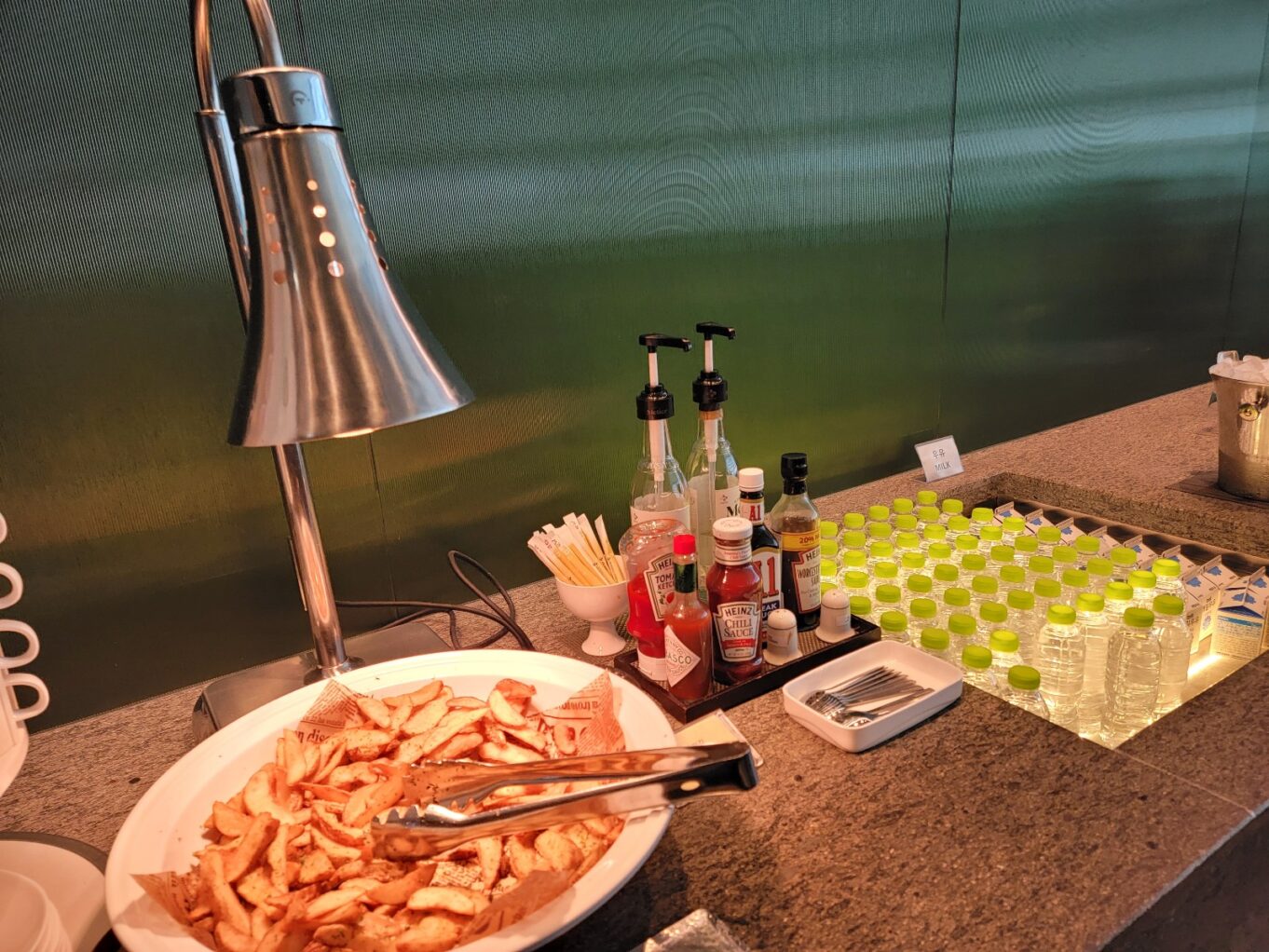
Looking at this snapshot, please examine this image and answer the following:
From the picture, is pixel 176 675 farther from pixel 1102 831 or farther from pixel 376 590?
pixel 1102 831

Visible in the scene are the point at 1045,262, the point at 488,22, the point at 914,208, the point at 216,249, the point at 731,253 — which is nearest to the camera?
the point at 216,249

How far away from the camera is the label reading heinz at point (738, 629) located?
0.97 metres

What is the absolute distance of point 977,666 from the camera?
1.05 metres

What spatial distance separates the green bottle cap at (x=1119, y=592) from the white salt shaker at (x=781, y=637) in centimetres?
53

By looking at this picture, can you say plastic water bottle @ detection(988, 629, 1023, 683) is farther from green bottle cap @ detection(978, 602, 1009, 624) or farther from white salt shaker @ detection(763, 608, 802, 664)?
white salt shaker @ detection(763, 608, 802, 664)

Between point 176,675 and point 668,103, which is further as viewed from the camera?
point 668,103

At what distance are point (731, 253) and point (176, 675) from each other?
1115mm

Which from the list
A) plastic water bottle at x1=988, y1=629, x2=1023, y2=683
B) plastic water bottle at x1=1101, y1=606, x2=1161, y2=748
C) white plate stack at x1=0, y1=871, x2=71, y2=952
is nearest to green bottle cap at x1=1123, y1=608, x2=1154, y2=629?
plastic water bottle at x1=1101, y1=606, x2=1161, y2=748

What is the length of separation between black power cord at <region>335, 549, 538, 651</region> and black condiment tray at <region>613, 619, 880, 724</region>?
183mm

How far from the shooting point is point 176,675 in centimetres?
114

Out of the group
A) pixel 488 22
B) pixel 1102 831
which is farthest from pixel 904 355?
pixel 1102 831

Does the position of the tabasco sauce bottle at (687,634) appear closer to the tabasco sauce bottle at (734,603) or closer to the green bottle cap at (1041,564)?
the tabasco sauce bottle at (734,603)

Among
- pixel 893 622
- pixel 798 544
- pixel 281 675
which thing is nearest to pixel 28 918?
pixel 281 675

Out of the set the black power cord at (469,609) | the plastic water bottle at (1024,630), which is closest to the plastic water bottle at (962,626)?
the plastic water bottle at (1024,630)
